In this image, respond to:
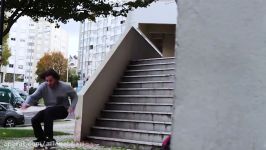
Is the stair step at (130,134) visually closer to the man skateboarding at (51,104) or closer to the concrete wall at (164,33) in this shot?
the man skateboarding at (51,104)

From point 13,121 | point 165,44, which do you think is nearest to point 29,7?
point 13,121

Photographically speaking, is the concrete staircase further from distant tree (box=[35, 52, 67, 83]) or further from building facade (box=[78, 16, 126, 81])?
building facade (box=[78, 16, 126, 81])

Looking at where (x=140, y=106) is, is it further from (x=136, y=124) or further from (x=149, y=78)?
(x=149, y=78)

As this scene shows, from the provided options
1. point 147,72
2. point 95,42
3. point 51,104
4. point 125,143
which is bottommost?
point 125,143

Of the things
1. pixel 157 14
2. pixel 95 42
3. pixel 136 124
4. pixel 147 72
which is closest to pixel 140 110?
pixel 136 124

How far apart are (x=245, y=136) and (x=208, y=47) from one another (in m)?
0.55

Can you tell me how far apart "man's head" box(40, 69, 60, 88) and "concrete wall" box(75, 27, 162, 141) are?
114 inches

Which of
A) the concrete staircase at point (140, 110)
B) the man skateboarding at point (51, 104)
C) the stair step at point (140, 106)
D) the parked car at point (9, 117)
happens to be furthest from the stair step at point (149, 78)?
the parked car at point (9, 117)

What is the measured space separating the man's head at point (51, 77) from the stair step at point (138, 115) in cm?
273

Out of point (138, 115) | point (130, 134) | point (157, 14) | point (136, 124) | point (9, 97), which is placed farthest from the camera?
point (9, 97)

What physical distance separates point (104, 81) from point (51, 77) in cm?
392

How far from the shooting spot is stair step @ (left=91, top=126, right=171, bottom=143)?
30.8 feet

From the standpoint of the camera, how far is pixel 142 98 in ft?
37.4

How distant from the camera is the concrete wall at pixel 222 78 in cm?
274
